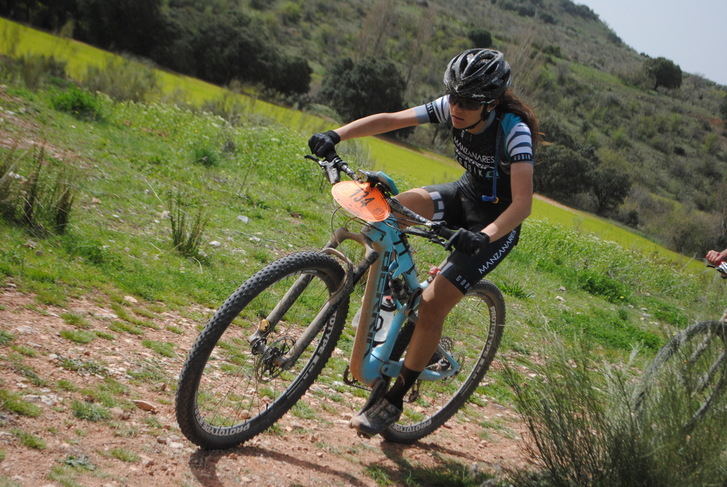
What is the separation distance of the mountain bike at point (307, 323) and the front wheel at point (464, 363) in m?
0.66

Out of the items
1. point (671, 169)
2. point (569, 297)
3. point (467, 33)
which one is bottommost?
point (569, 297)

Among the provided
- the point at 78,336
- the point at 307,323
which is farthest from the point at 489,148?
the point at 78,336

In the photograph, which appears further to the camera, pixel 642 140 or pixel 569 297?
pixel 642 140

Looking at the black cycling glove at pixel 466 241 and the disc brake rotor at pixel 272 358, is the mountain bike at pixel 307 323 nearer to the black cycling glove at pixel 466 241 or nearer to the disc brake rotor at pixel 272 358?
the disc brake rotor at pixel 272 358

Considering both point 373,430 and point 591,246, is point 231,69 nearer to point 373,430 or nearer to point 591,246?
point 591,246

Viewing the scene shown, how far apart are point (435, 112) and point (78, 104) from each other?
10526 millimetres

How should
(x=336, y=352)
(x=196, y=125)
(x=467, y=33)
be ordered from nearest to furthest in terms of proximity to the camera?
(x=336, y=352), (x=196, y=125), (x=467, y=33)

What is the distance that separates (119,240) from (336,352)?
2435 mm

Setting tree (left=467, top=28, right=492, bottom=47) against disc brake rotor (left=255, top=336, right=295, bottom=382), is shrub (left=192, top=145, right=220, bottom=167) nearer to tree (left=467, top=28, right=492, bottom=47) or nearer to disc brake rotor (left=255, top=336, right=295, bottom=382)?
disc brake rotor (left=255, top=336, right=295, bottom=382)

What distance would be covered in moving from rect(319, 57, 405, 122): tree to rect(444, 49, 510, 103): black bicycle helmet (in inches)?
1750

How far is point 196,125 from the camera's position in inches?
584

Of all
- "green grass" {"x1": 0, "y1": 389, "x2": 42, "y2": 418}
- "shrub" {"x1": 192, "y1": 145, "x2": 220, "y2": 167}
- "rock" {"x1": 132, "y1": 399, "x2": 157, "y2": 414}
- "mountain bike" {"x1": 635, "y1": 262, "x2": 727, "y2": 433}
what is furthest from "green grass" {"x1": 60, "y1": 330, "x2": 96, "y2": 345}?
"shrub" {"x1": 192, "y1": 145, "x2": 220, "y2": 167}

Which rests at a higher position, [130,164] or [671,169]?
[671,169]

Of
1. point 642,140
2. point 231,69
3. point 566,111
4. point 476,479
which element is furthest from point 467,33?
→ point 476,479
